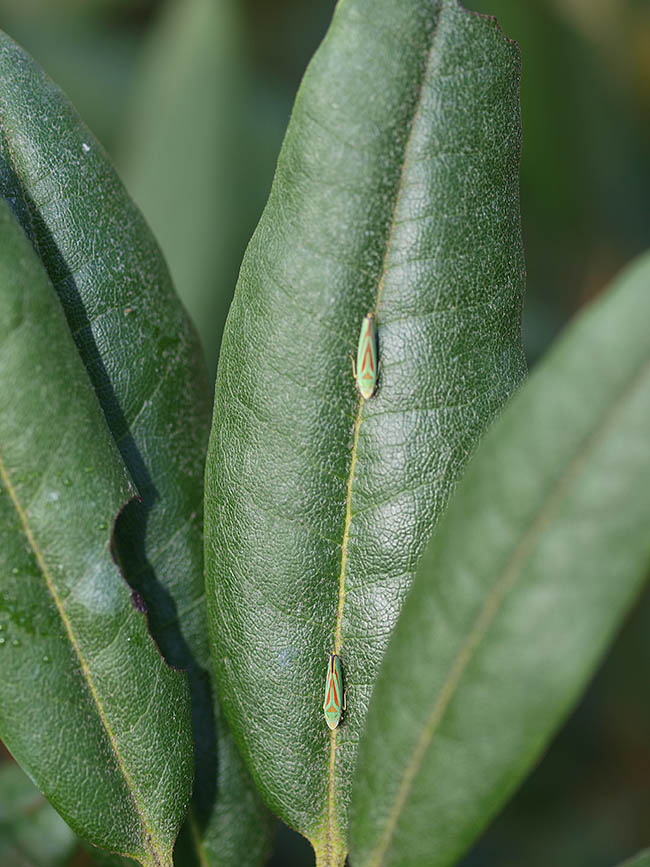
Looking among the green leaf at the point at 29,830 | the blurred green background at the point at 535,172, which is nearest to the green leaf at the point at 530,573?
the green leaf at the point at 29,830

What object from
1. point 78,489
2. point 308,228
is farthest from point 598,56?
point 78,489

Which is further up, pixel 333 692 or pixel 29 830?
pixel 333 692

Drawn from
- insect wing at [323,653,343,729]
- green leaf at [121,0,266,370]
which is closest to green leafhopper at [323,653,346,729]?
insect wing at [323,653,343,729]

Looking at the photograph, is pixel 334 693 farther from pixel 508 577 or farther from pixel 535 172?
pixel 535 172

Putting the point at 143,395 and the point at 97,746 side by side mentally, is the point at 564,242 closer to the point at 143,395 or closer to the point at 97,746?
the point at 143,395

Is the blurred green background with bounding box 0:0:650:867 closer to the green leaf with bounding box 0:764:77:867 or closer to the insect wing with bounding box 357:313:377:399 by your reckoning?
the green leaf with bounding box 0:764:77:867

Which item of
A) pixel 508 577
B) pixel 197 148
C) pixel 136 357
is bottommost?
pixel 197 148

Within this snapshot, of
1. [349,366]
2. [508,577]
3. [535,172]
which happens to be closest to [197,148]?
[535,172]
